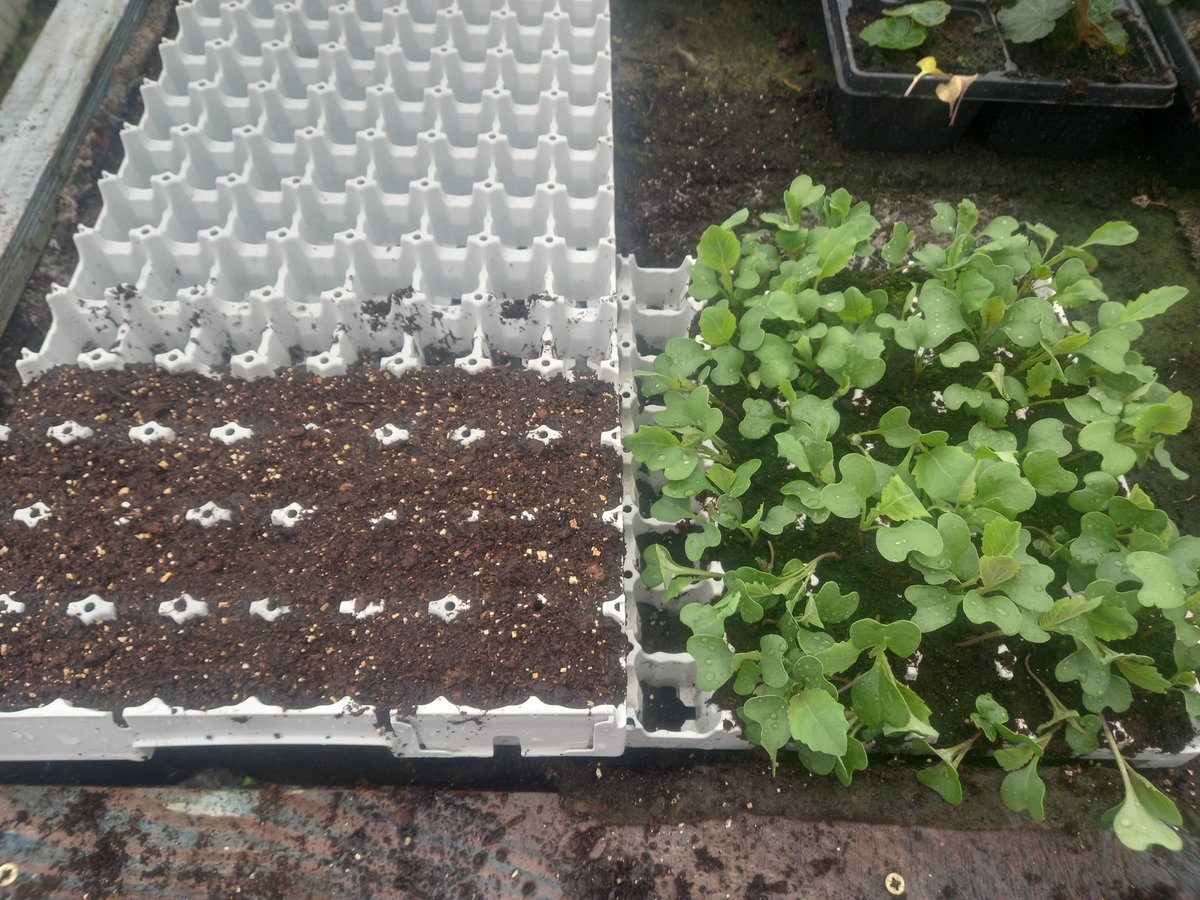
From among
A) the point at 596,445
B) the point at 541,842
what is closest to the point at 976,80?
the point at 596,445

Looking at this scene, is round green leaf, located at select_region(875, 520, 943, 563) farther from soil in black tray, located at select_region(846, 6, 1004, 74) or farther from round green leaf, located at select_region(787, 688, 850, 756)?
soil in black tray, located at select_region(846, 6, 1004, 74)

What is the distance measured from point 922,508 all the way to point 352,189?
3.68ft

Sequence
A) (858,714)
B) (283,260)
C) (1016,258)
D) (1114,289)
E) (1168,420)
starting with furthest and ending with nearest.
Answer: (1114,289) → (283,260) → (1016,258) → (1168,420) → (858,714)

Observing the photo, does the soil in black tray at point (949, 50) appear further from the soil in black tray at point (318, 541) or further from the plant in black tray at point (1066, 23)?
the soil in black tray at point (318, 541)

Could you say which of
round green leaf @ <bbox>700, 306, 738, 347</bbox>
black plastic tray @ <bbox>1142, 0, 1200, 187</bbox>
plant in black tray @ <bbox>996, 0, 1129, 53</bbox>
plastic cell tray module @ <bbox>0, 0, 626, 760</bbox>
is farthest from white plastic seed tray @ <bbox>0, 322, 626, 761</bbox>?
black plastic tray @ <bbox>1142, 0, 1200, 187</bbox>

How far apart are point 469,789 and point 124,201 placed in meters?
1.22

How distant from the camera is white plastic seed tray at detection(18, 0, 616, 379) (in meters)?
1.29

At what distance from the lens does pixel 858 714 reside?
3.09 feet

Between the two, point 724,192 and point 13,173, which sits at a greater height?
point 13,173

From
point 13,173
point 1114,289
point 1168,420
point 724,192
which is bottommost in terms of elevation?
point 1114,289

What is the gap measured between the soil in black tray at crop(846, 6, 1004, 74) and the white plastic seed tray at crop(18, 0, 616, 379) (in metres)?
0.62

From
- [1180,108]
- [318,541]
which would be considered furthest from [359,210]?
[1180,108]

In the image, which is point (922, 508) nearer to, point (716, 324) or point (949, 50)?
point (716, 324)

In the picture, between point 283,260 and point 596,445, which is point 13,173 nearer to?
point 283,260
